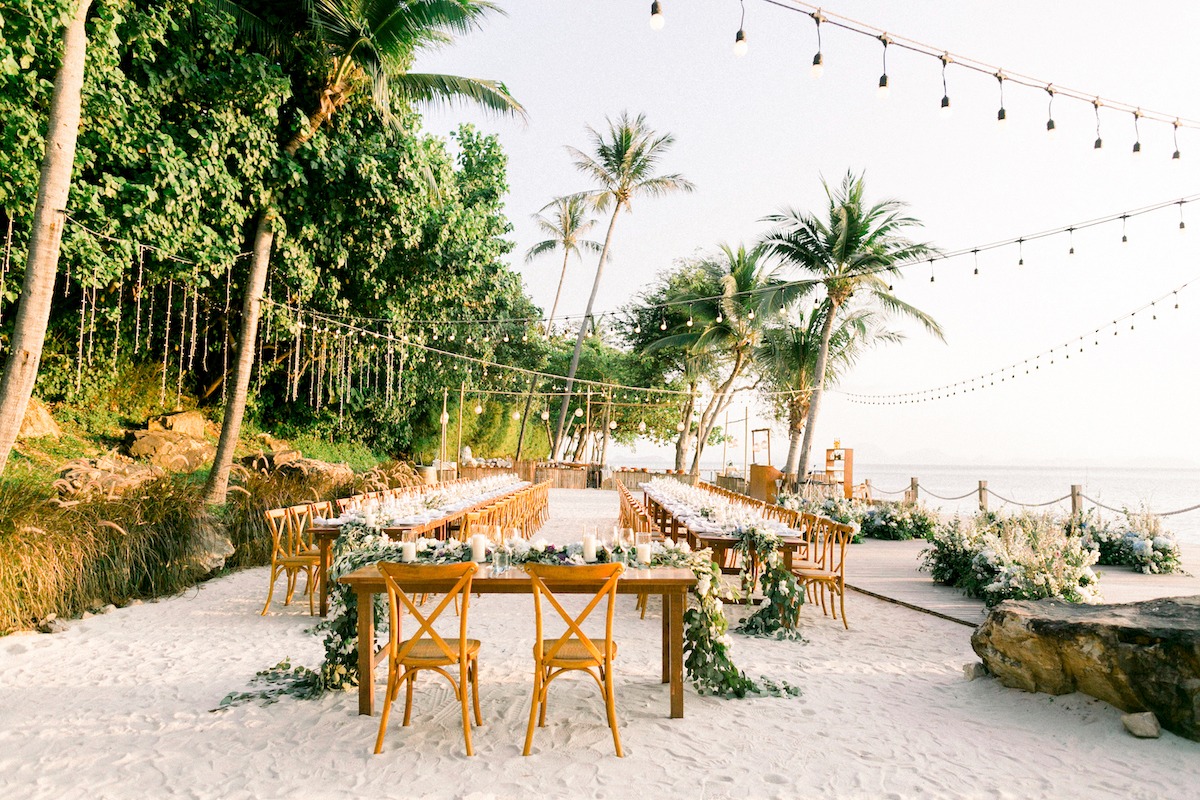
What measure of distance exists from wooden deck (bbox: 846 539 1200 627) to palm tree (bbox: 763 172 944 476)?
6.50 metres

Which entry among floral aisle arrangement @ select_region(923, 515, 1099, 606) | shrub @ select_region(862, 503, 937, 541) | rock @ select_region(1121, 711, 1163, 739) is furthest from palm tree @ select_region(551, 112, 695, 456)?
rock @ select_region(1121, 711, 1163, 739)

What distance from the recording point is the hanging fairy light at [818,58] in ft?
16.3

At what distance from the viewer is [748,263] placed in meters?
24.3

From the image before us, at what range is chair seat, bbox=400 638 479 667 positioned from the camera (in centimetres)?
350

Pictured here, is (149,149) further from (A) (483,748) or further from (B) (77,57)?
(A) (483,748)

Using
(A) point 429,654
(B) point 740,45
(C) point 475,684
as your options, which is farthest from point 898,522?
(A) point 429,654

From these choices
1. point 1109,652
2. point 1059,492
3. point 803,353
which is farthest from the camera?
point 1059,492

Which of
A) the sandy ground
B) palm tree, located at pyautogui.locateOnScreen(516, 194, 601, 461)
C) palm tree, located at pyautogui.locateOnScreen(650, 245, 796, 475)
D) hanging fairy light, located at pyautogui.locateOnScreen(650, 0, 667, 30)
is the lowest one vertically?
the sandy ground

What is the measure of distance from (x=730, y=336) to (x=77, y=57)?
20343 millimetres

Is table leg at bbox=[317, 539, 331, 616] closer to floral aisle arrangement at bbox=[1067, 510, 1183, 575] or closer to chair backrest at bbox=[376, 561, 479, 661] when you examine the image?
chair backrest at bbox=[376, 561, 479, 661]

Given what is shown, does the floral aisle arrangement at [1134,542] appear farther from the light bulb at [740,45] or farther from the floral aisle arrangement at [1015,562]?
the light bulb at [740,45]

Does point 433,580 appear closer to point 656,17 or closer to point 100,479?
point 656,17

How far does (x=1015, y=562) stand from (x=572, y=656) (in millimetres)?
4963

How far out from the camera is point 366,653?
152 inches
